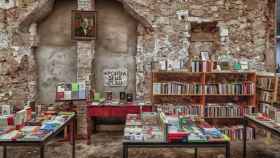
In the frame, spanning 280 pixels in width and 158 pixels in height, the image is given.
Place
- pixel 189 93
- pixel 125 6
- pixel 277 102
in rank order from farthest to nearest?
1. pixel 125 6
2. pixel 189 93
3. pixel 277 102

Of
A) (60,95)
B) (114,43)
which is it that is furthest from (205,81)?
(60,95)

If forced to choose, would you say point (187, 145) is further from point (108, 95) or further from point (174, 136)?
point (108, 95)

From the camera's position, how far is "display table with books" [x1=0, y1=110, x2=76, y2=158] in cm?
342

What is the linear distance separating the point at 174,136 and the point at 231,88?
3.53 m

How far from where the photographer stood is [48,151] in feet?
18.5

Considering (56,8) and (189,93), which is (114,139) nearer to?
(189,93)

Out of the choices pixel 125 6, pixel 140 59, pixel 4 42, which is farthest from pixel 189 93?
pixel 4 42

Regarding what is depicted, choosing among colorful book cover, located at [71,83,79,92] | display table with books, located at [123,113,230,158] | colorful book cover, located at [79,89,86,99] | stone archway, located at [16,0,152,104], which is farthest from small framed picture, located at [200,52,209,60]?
colorful book cover, located at [71,83,79,92]

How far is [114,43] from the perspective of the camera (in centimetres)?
729

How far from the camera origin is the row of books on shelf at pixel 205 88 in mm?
6469

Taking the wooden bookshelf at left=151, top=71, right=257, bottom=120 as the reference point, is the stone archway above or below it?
above

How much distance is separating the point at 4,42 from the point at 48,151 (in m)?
3.05

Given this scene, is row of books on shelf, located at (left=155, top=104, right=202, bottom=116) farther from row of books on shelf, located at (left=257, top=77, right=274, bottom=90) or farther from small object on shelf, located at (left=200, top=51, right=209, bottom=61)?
row of books on shelf, located at (left=257, top=77, right=274, bottom=90)

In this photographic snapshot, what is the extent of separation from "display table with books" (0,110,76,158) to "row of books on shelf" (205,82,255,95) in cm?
334
